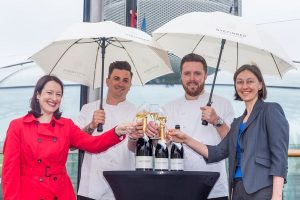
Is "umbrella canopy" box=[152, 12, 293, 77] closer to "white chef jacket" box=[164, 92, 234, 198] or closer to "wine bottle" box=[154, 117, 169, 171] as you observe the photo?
"white chef jacket" box=[164, 92, 234, 198]

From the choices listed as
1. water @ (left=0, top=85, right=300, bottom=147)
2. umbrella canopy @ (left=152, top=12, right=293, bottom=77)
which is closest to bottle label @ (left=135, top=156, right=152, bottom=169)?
umbrella canopy @ (left=152, top=12, right=293, bottom=77)

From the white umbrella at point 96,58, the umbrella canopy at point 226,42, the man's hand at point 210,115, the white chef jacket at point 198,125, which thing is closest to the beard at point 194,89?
the white chef jacket at point 198,125

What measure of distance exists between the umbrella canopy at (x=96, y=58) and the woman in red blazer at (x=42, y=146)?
0.56 meters

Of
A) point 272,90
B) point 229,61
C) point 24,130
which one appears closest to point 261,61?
point 229,61

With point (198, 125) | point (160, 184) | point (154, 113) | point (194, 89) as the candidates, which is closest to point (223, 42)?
point (194, 89)

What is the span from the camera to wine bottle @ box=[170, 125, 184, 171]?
2098 millimetres

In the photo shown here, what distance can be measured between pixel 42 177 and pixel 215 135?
0.93 metres

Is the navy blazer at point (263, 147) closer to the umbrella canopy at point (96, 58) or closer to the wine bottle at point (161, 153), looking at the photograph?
the wine bottle at point (161, 153)

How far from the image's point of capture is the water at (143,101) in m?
3.37

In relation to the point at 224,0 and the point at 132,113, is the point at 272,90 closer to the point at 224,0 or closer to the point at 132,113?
the point at 224,0

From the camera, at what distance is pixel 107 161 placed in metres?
2.56

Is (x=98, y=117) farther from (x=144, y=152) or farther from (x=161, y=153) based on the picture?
(x=161, y=153)

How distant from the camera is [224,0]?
3746mm

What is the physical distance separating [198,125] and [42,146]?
2.74 ft
